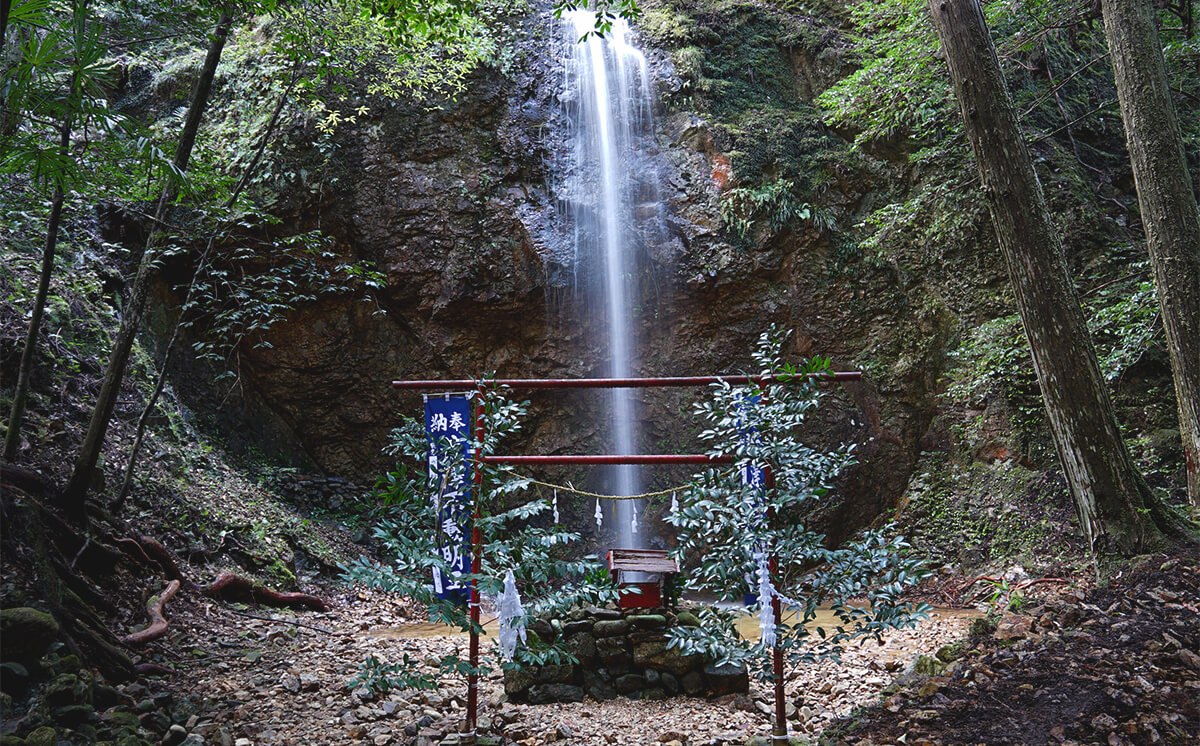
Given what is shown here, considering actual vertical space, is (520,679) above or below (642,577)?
below

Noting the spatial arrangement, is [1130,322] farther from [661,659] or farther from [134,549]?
[134,549]

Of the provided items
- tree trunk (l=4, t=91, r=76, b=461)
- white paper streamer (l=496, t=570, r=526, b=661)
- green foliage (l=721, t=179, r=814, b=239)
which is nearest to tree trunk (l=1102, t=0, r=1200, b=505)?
white paper streamer (l=496, t=570, r=526, b=661)

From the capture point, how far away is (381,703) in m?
3.15

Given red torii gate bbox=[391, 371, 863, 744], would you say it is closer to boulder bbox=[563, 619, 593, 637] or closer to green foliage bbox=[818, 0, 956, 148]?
boulder bbox=[563, 619, 593, 637]

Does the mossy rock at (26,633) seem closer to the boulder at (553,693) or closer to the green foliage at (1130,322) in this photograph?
the boulder at (553,693)

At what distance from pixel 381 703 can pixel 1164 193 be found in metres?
5.32

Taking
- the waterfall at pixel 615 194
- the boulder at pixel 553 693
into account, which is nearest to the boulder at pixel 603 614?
the boulder at pixel 553 693

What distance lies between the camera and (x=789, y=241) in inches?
342

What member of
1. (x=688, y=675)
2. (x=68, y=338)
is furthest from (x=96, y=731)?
(x=68, y=338)

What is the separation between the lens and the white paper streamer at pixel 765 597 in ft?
8.67

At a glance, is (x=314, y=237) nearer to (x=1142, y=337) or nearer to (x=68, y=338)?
(x=68, y=338)

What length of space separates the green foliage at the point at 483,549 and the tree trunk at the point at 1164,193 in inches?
145

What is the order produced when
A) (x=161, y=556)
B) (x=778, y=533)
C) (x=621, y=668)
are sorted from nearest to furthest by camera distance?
(x=778, y=533)
(x=621, y=668)
(x=161, y=556)

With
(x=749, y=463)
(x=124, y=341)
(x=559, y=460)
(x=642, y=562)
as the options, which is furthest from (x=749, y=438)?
(x=124, y=341)
